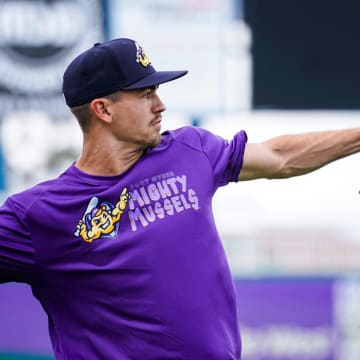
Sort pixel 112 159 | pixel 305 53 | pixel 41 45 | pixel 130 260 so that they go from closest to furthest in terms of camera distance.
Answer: pixel 130 260 → pixel 112 159 → pixel 41 45 → pixel 305 53

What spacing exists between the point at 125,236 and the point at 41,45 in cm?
498

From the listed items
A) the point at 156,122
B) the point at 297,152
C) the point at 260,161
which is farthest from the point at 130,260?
the point at 297,152

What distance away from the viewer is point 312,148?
13.6 ft

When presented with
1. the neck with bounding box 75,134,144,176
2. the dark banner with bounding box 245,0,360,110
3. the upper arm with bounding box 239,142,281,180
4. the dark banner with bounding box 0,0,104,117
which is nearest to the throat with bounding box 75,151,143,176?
the neck with bounding box 75,134,144,176

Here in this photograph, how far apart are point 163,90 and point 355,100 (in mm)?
1410

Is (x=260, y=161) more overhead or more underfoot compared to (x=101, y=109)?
more underfoot

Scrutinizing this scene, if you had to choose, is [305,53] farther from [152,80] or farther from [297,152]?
[152,80]

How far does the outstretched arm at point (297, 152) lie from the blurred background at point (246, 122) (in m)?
4.52

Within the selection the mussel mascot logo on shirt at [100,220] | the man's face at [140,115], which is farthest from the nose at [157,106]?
the mussel mascot logo on shirt at [100,220]

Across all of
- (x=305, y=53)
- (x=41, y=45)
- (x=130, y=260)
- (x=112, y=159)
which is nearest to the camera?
(x=130, y=260)

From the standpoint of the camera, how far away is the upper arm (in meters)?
4.14

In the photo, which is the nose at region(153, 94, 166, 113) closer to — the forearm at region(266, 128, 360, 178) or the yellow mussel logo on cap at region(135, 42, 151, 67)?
the yellow mussel logo on cap at region(135, 42, 151, 67)

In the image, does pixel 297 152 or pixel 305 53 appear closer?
pixel 297 152

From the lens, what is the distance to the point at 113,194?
4004mm
